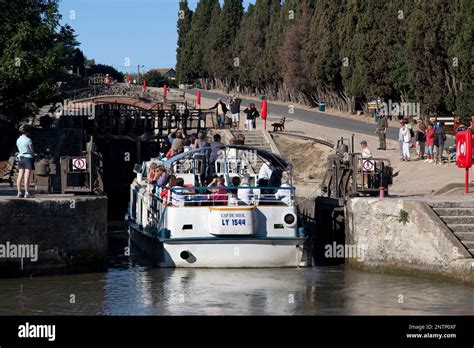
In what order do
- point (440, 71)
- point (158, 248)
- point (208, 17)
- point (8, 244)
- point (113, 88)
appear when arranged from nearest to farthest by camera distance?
1. point (8, 244)
2. point (158, 248)
3. point (440, 71)
4. point (113, 88)
5. point (208, 17)

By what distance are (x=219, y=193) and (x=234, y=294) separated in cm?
434

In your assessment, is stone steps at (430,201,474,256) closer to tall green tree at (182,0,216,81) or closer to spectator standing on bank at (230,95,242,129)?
spectator standing on bank at (230,95,242,129)

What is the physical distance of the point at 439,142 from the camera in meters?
38.1

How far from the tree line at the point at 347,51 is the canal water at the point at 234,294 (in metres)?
26.5

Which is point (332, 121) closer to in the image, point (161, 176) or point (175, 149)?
point (175, 149)

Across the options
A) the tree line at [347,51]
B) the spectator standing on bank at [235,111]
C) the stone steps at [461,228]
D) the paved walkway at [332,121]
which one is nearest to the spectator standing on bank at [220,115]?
the spectator standing on bank at [235,111]

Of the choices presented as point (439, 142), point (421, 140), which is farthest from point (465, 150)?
point (421, 140)

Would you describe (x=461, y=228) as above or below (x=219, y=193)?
below

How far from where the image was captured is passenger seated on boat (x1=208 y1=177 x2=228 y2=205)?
26.9 metres
